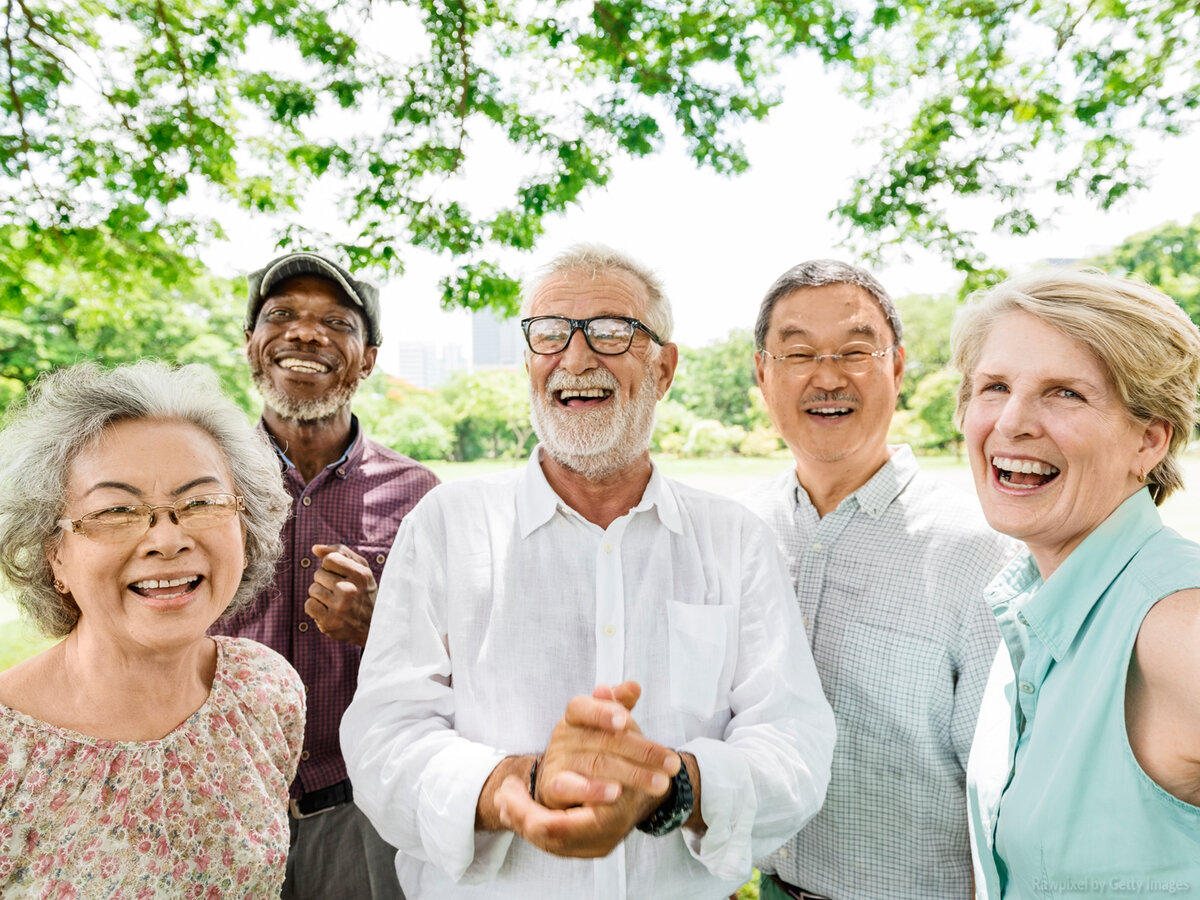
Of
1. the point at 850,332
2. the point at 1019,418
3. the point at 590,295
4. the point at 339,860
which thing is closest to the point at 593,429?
the point at 590,295

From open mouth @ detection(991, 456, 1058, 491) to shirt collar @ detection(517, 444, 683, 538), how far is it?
841 millimetres

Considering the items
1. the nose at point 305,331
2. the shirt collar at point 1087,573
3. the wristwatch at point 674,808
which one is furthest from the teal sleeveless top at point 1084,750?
the nose at point 305,331

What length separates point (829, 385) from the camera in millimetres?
2463

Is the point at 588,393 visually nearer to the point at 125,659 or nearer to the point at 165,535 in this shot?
the point at 165,535

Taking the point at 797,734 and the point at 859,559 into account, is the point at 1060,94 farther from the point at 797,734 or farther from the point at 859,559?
the point at 797,734

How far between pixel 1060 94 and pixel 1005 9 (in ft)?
2.50

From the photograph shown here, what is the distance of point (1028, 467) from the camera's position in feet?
5.69

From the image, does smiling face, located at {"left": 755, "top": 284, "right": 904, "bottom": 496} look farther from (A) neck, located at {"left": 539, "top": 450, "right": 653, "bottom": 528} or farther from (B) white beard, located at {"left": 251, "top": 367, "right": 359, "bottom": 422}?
(B) white beard, located at {"left": 251, "top": 367, "right": 359, "bottom": 422}

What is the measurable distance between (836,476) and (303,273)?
2.27m

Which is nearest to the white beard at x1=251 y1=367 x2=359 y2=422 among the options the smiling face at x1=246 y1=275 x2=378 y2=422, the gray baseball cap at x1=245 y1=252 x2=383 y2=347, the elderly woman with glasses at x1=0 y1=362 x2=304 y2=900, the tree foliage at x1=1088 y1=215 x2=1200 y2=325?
the smiling face at x1=246 y1=275 x2=378 y2=422

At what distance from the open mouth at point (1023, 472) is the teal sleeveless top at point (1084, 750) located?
0.53ft

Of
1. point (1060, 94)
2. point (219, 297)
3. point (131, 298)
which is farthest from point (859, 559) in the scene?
point (131, 298)

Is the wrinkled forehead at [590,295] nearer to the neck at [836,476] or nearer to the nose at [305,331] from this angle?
the neck at [836,476]

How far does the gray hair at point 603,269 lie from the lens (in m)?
2.28
